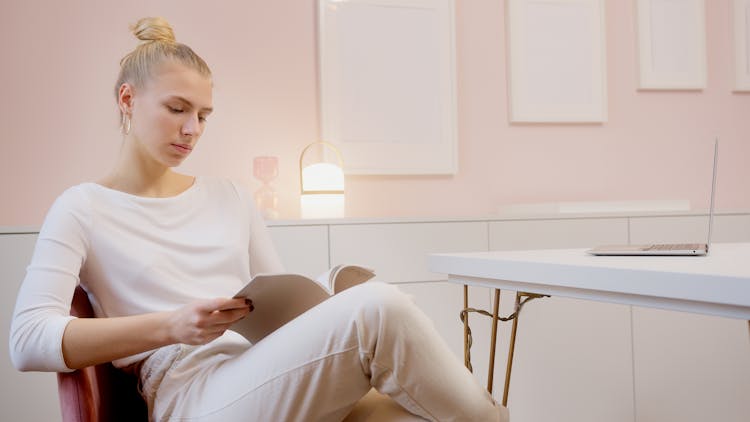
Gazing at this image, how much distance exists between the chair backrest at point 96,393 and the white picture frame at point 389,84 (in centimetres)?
159

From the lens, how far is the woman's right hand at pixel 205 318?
114cm

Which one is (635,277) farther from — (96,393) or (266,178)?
(266,178)

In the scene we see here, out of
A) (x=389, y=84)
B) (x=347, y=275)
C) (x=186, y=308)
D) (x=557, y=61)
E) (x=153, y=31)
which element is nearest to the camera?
(x=186, y=308)

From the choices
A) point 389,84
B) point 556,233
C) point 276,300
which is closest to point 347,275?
point 276,300

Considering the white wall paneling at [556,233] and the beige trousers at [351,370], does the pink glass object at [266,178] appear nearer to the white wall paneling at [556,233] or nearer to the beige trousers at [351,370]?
the white wall paneling at [556,233]

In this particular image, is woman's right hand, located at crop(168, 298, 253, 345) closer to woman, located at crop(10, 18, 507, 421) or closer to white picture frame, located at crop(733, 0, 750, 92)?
woman, located at crop(10, 18, 507, 421)

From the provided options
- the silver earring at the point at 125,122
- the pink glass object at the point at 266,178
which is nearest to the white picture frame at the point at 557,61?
the pink glass object at the point at 266,178

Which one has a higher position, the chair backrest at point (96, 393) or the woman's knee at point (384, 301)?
the woman's knee at point (384, 301)

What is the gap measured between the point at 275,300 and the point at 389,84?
74.7 inches

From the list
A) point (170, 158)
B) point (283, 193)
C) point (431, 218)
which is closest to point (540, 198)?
point (431, 218)

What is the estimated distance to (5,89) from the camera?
8.48 ft

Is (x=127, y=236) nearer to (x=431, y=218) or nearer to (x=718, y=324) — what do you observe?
(x=431, y=218)

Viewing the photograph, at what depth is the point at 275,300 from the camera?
1.21 m

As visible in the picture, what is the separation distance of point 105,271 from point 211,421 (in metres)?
0.43
